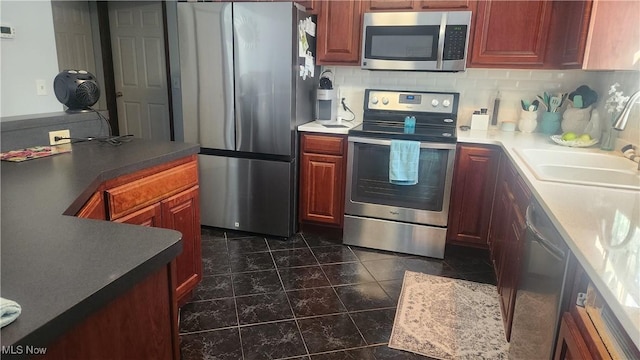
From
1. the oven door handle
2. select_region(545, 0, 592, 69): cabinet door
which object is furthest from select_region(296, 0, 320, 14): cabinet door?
select_region(545, 0, 592, 69): cabinet door

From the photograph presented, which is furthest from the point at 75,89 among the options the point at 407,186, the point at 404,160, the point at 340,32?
the point at 407,186

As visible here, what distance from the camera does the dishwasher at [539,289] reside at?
118 centimetres

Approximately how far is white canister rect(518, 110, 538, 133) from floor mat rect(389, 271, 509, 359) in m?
1.25

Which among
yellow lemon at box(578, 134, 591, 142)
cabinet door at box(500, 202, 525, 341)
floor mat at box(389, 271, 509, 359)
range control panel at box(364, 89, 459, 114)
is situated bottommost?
floor mat at box(389, 271, 509, 359)

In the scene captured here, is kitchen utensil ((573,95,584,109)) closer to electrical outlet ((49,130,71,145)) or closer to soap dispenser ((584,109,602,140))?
soap dispenser ((584,109,602,140))

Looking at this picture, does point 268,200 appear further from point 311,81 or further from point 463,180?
point 463,180

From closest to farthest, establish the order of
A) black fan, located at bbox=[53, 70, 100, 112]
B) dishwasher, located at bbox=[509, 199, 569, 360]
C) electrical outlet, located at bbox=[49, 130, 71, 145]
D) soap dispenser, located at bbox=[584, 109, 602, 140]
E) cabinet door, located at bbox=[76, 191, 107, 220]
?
dishwasher, located at bbox=[509, 199, 569, 360]
cabinet door, located at bbox=[76, 191, 107, 220]
electrical outlet, located at bbox=[49, 130, 71, 145]
black fan, located at bbox=[53, 70, 100, 112]
soap dispenser, located at bbox=[584, 109, 602, 140]

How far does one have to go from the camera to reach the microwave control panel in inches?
112

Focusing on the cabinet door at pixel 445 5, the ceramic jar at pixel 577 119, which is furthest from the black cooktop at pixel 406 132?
the cabinet door at pixel 445 5

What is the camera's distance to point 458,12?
284 centimetres

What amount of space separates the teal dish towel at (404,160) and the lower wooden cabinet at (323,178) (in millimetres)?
403

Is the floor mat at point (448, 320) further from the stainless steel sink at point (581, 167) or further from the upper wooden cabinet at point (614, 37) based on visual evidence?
the upper wooden cabinet at point (614, 37)

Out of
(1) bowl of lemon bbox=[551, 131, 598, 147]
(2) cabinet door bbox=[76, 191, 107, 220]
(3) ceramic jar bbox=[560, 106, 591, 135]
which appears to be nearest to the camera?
(2) cabinet door bbox=[76, 191, 107, 220]

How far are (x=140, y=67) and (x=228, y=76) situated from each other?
6.63 feet
